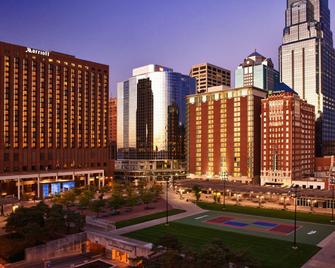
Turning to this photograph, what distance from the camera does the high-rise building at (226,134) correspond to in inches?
6191

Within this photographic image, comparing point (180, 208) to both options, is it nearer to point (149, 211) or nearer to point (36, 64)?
point (149, 211)

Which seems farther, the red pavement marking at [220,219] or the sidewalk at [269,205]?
the sidewalk at [269,205]

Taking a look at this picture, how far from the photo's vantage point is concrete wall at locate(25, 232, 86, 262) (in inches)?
2195

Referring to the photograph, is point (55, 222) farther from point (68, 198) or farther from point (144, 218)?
point (68, 198)

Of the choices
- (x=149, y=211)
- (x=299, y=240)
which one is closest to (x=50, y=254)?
(x=149, y=211)

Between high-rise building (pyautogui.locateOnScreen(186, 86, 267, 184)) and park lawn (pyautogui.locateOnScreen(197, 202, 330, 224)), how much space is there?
5955 cm

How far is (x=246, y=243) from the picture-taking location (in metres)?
61.6

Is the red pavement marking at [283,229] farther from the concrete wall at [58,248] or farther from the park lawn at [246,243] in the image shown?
the concrete wall at [58,248]

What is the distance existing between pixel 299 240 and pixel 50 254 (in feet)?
143

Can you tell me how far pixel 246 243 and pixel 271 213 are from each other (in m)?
31.1

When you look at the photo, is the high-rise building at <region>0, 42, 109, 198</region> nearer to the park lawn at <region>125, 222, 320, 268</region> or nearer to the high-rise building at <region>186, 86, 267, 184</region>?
the high-rise building at <region>186, 86, 267, 184</region>

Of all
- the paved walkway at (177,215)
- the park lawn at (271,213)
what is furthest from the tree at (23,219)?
the park lawn at (271,213)

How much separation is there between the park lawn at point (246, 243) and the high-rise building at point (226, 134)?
88.5 meters

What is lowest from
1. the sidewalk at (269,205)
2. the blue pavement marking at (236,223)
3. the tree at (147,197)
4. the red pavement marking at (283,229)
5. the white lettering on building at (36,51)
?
the sidewalk at (269,205)
